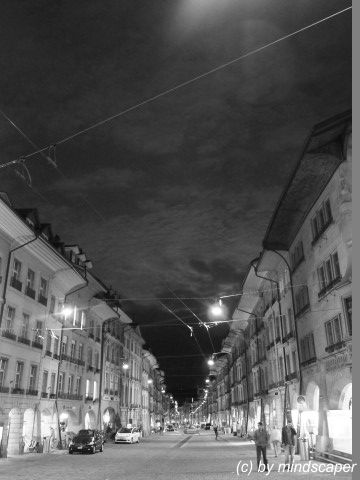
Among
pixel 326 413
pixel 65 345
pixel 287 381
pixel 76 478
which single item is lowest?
pixel 76 478

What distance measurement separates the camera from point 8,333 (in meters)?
28.2

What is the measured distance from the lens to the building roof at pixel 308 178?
20250mm

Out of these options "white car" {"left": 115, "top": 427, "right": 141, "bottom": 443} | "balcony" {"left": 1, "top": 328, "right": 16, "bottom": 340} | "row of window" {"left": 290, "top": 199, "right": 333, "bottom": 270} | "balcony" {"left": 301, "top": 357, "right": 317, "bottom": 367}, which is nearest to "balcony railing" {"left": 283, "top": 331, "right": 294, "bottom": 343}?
"balcony" {"left": 301, "top": 357, "right": 317, "bottom": 367}

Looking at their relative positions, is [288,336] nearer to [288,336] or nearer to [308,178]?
[288,336]

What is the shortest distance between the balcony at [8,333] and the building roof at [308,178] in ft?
60.8

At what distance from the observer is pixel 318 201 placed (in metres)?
25.8

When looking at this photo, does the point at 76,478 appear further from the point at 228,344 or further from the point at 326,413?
the point at 228,344

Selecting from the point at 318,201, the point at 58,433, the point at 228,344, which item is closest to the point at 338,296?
the point at 318,201

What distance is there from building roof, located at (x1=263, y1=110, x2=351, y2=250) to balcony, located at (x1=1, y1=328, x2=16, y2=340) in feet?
60.8

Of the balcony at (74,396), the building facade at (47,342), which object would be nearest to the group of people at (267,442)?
the building facade at (47,342)

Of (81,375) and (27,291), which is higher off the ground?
(27,291)

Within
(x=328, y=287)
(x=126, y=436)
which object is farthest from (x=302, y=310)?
(x=126, y=436)

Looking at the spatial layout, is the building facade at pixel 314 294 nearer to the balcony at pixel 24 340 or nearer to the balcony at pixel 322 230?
the balcony at pixel 322 230

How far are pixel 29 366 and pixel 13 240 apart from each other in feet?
30.3
